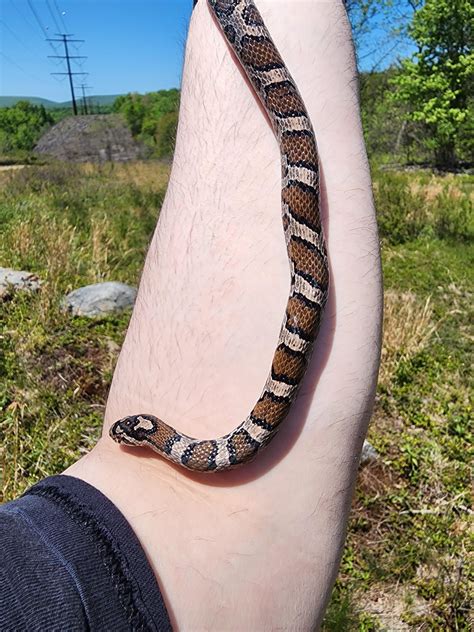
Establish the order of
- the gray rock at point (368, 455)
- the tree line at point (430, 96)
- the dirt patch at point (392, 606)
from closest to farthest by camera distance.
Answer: the dirt patch at point (392, 606)
the gray rock at point (368, 455)
the tree line at point (430, 96)

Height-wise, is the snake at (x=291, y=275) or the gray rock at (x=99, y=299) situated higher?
the snake at (x=291, y=275)

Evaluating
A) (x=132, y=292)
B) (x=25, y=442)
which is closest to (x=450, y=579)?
(x=25, y=442)

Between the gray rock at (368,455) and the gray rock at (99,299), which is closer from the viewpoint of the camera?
the gray rock at (368,455)

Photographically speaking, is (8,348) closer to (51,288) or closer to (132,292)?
(51,288)

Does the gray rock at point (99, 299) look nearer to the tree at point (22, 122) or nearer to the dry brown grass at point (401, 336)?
the dry brown grass at point (401, 336)

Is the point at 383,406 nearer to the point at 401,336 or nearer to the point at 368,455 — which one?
the point at 368,455

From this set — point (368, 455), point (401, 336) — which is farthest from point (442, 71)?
point (368, 455)

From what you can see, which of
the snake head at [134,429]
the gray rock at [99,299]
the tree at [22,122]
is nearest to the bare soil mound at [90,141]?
the tree at [22,122]

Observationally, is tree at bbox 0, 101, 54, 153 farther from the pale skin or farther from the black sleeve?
the black sleeve
